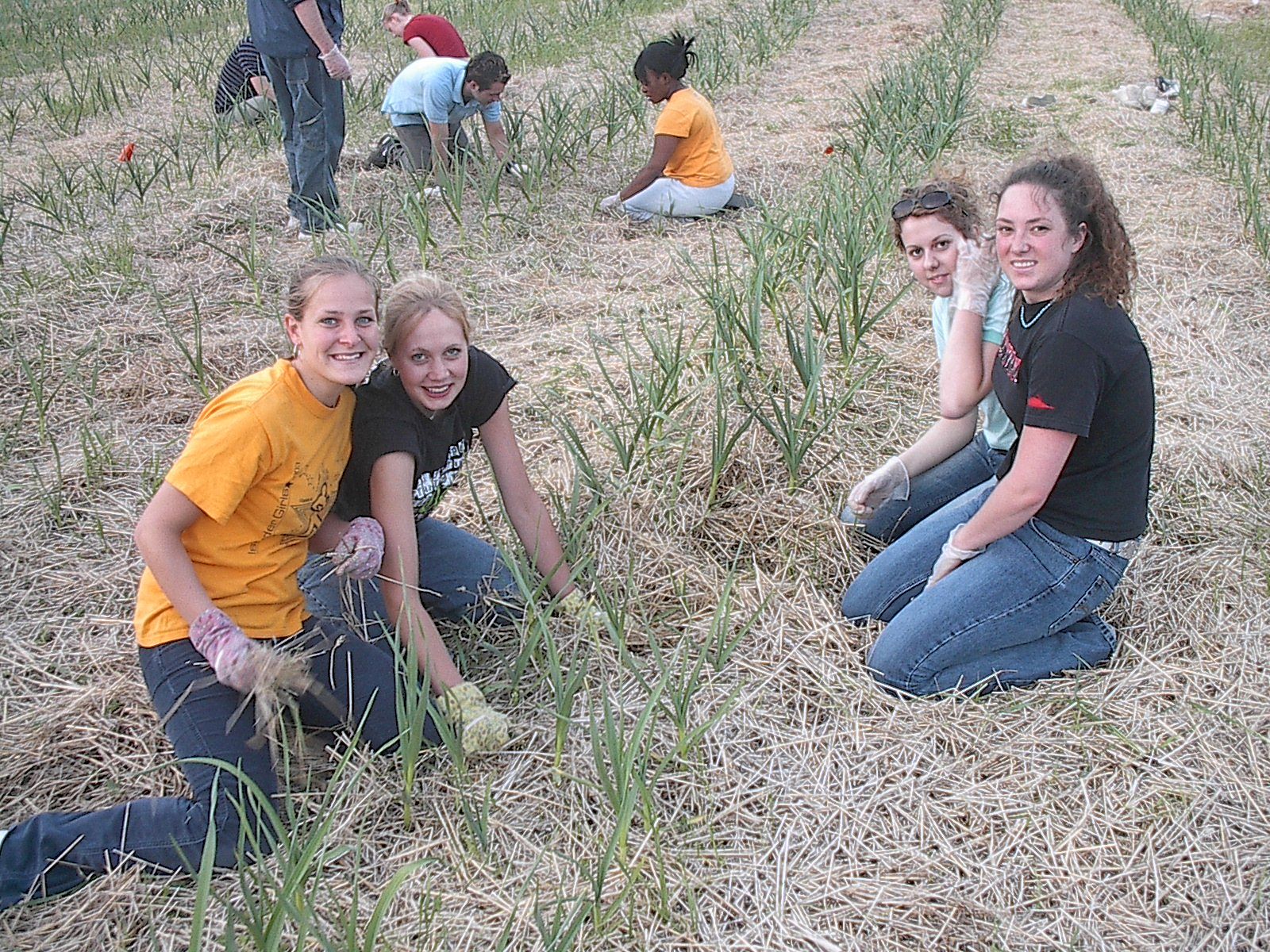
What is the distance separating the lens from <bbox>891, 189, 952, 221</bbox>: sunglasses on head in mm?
1956

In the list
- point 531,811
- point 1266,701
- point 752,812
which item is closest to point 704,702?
point 752,812

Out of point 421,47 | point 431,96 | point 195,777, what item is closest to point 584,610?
point 195,777

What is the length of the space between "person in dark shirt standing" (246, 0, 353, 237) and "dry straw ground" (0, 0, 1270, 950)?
0.54m

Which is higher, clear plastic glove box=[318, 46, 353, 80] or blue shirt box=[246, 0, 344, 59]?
blue shirt box=[246, 0, 344, 59]

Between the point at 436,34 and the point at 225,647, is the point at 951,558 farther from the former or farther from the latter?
the point at 436,34

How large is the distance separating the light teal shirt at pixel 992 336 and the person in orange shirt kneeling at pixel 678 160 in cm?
215

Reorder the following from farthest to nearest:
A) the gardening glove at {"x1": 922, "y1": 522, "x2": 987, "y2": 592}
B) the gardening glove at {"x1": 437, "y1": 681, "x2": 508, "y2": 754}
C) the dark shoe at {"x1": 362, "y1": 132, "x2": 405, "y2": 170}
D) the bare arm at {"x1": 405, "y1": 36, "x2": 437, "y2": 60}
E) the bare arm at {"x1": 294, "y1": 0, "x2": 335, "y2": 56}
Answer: the bare arm at {"x1": 405, "y1": 36, "x2": 437, "y2": 60}, the dark shoe at {"x1": 362, "y1": 132, "x2": 405, "y2": 170}, the bare arm at {"x1": 294, "y1": 0, "x2": 335, "y2": 56}, the gardening glove at {"x1": 922, "y1": 522, "x2": 987, "y2": 592}, the gardening glove at {"x1": 437, "y1": 681, "x2": 508, "y2": 754}

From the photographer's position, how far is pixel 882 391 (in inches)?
107

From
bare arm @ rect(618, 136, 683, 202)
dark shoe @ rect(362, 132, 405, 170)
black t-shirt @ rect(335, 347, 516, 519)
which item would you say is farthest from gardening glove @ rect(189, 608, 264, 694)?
dark shoe @ rect(362, 132, 405, 170)

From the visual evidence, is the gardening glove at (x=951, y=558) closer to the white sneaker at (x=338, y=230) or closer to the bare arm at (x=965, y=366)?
the bare arm at (x=965, y=366)

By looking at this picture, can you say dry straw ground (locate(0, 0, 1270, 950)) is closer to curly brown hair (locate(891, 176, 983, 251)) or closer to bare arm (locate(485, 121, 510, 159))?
curly brown hair (locate(891, 176, 983, 251))

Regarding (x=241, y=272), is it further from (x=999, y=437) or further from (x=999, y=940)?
(x=999, y=940)

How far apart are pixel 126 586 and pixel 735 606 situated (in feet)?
4.07

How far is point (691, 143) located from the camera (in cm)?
423
